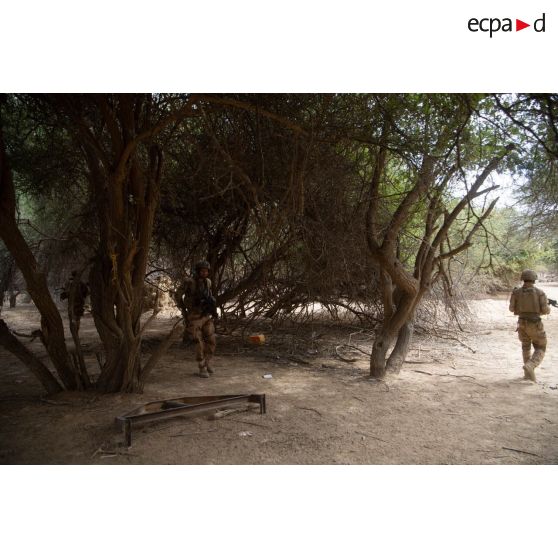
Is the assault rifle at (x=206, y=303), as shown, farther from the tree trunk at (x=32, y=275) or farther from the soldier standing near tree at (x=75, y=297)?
the tree trunk at (x=32, y=275)

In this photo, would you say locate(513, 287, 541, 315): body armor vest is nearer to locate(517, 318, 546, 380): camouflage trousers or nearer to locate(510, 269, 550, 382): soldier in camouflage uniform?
locate(510, 269, 550, 382): soldier in camouflage uniform

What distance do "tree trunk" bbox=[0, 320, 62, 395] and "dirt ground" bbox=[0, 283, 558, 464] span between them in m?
0.16

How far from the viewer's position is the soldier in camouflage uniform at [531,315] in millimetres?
5844

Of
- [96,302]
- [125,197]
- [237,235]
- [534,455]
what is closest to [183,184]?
[237,235]

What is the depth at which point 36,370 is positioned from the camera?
467cm

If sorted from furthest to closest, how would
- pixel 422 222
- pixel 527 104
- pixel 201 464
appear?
pixel 422 222, pixel 527 104, pixel 201 464

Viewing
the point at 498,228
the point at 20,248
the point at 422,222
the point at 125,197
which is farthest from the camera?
the point at 498,228

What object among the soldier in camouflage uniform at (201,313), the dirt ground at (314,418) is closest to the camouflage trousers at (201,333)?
the soldier in camouflage uniform at (201,313)

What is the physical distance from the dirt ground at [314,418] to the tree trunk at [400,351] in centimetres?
13

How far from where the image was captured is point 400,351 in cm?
628

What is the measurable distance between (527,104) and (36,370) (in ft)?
17.2

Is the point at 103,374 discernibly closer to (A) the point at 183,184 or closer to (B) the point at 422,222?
(A) the point at 183,184

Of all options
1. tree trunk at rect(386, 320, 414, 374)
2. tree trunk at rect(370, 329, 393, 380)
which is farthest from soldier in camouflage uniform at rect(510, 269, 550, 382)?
tree trunk at rect(370, 329, 393, 380)

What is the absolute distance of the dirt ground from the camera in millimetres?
3537
